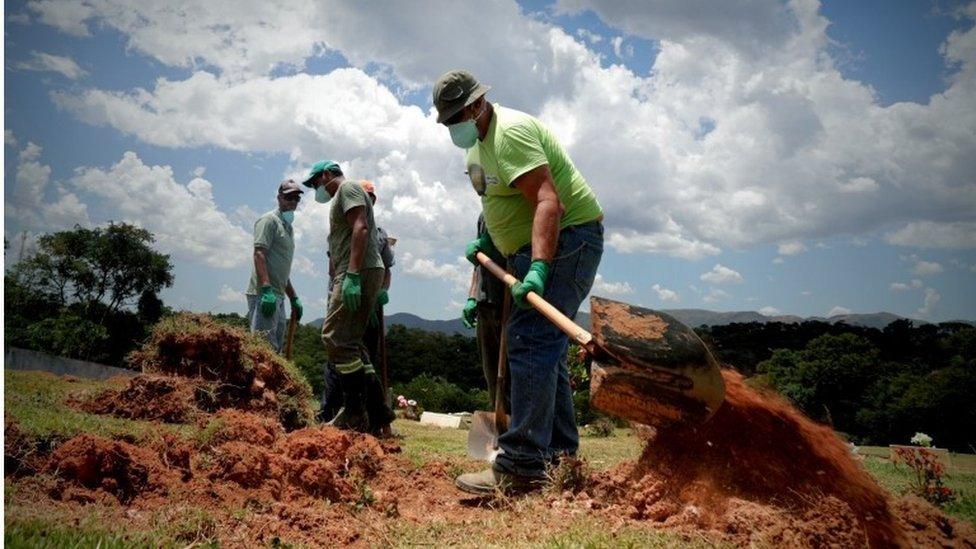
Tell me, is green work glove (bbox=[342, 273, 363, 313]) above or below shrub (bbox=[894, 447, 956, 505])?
above

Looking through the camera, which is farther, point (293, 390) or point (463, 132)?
point (293, 390)

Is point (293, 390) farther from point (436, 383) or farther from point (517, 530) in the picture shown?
point (436, 383)

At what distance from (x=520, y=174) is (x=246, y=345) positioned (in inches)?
149

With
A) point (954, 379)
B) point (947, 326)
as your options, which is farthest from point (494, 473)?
point (947, 326)

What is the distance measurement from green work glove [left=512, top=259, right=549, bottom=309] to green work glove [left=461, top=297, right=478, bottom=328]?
45.9 inches

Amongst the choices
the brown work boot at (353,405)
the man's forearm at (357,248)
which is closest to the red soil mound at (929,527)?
the brown work boot at (353,405)

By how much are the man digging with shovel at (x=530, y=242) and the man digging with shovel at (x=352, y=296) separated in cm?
193

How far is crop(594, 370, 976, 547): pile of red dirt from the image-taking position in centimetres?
226

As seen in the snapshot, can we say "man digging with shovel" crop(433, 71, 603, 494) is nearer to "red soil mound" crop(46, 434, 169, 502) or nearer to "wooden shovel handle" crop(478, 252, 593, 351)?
"wooden shovel handle" crop(478, 252, 593, 351)

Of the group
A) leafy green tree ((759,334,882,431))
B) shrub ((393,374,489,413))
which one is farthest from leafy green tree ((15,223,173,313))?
leafy green tree ((759,334,882,431))

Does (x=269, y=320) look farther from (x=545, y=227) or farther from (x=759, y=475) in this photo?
(x=759, y=475)

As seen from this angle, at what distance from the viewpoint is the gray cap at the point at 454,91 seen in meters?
3.40

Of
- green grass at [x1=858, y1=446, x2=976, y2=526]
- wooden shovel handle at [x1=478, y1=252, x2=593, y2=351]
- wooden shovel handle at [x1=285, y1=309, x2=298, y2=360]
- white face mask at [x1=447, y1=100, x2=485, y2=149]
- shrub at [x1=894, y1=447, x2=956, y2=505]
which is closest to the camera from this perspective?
wooden shovel handle at [x1=478, y1=252, x2=593, y2=351]

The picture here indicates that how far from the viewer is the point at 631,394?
2.70 metres
